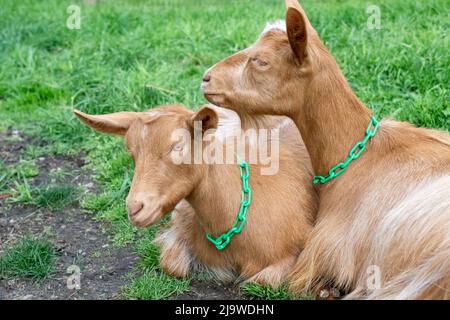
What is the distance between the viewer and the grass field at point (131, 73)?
5922 millimetres

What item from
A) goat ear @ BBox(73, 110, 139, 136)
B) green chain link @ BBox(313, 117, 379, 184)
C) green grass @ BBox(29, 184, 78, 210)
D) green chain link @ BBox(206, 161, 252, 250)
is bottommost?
green grass @ BBox(29, 184, 78, 210)

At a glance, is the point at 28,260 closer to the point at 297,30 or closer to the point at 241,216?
the point at 241,216

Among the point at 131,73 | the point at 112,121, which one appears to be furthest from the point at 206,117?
the point at 131,73

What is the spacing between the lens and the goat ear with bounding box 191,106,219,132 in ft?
14.1

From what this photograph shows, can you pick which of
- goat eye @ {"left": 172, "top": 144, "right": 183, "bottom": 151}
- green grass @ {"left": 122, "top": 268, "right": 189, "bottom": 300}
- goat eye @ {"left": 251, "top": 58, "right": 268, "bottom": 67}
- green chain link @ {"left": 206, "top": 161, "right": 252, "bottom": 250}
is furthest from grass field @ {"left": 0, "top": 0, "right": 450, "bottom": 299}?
goat eye @ {"left": 251, "top": 58, "right": 268, "bottom": 67}

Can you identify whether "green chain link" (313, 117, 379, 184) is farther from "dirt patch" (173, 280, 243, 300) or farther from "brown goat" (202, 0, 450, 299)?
"dirt patch" (173, 280, 243, 300)

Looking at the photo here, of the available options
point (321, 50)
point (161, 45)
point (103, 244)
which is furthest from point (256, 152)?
point (161, 45)

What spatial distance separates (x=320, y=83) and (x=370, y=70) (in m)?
2.59

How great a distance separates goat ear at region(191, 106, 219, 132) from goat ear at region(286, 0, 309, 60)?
56 cm

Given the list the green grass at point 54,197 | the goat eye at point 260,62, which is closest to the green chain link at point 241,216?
the goat eye at point 260,62

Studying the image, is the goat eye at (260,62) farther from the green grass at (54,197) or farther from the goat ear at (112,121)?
the green grass at (54,197)

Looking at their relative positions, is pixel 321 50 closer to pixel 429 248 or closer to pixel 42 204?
pixel 429 248

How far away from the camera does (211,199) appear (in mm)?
4625
